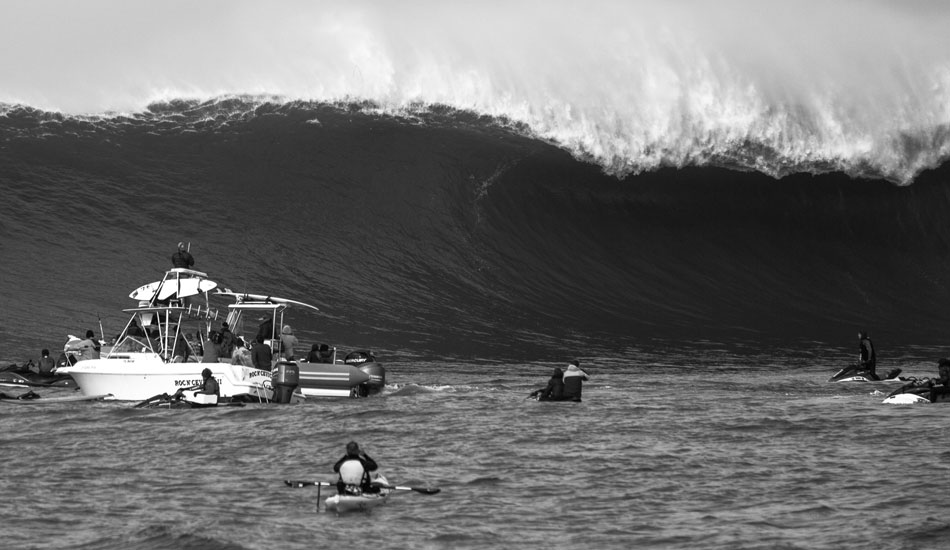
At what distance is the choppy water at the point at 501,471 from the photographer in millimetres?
14836

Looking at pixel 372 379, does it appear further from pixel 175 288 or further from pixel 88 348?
pixel 88 348

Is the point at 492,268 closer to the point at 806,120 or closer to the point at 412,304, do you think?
the point at 412,304

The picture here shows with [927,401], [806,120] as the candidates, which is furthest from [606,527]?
[806,120]

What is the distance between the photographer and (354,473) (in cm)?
1619

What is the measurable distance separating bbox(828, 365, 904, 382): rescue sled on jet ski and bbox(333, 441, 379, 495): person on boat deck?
1750 centimetres

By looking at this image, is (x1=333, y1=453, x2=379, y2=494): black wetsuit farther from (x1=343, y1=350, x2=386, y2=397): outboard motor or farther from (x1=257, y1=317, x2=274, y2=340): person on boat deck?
(x1=257, y1=317, x2=274, y2=340): person on boat deck

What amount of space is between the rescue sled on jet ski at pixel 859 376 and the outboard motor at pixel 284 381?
12.9 meters

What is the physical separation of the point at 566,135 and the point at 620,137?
2249 mm

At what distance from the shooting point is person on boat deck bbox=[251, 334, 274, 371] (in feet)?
89.8

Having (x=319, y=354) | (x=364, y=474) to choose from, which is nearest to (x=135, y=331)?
(x=319, y=354)

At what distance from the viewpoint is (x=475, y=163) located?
5141cm

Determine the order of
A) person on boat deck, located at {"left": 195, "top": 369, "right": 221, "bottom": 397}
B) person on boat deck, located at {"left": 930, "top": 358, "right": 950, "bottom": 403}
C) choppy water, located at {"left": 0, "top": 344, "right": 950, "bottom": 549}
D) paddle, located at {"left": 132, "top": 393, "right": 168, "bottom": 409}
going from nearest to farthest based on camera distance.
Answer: choppy water, located at {"left": 0, "top": 344, "right": 950, "bottom": 549}
paddle, located at {"left": 132, "top": 393, "right": 168, "bottom": 409}
person on boat deck, located at {"left": 195, "top": 369, "right": 221, "bottom": 397}
person on boat deck, located at {"left": 930, "top": 358, "right": 950, "bottom": 403}

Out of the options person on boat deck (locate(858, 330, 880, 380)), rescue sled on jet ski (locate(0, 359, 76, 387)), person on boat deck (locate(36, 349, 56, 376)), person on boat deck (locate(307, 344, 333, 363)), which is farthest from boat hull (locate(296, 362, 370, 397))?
person on boat deck (locate(858, 330, 880, 380))

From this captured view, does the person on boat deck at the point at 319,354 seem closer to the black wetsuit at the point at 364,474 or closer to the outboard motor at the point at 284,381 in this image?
the outboard motor at the point at 284,381
